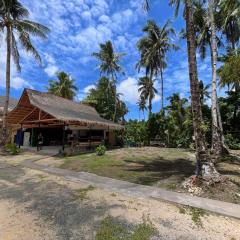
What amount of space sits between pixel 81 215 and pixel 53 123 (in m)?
16.0

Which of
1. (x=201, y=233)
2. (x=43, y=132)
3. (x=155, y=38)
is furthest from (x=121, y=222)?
(x=155, y=38)

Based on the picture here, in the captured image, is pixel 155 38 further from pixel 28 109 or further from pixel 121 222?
pixel 121 222

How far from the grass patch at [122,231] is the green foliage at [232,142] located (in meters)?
19.3

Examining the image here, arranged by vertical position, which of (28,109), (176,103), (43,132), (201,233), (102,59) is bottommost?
(201,233)

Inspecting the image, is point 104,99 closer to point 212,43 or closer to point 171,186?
point 212,43

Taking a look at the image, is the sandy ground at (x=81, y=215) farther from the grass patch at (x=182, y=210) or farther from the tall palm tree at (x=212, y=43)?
the tall palm tree at (x=212, y=43)

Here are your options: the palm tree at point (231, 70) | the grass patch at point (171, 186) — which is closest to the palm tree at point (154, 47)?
the palm tree at point (231, 70)

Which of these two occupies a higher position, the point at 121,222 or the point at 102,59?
the point at 102,59

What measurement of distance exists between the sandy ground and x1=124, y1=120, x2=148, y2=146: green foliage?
20.8 metres

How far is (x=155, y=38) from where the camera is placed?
31.1 metres

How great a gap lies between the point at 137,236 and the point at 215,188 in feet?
13.3

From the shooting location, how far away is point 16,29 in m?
19.9

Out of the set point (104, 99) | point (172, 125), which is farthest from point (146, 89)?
point (172, 125)

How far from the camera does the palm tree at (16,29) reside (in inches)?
756
